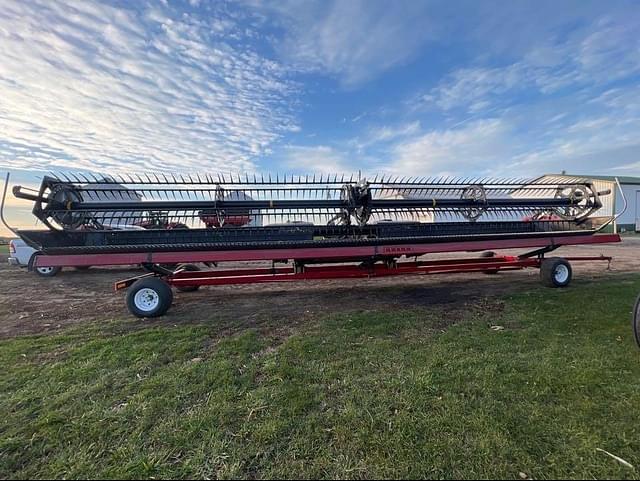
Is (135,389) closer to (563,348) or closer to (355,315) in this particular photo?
(355,315)

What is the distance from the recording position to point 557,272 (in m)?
6.46

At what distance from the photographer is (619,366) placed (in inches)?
117

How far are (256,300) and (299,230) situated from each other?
1.69m

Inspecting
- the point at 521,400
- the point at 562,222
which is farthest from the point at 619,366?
the point at 562,222

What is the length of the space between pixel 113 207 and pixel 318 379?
4503mm

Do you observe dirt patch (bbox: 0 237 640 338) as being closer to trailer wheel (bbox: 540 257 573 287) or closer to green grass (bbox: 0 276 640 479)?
trailer wheel (bbox: 540 257 573 287)

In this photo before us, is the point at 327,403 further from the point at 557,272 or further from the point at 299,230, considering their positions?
the point at 557,272

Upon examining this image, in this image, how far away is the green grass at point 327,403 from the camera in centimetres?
193

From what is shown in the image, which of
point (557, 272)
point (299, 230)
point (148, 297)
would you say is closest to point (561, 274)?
point (557, 272)

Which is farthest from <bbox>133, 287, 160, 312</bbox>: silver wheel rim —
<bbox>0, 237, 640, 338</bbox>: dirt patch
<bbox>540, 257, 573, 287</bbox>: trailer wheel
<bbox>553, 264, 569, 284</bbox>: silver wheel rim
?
<bbox>553, 264, 569, 284</bbox>: silver wheel rim

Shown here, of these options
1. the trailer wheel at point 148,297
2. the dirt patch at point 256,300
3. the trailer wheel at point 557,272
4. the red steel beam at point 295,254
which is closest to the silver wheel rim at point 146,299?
the trailer wheel at point 148,297

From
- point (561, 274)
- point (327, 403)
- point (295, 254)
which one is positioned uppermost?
point (295, 254)

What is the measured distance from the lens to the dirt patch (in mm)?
4855

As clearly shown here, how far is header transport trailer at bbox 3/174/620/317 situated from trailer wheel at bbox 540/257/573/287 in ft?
0.07
